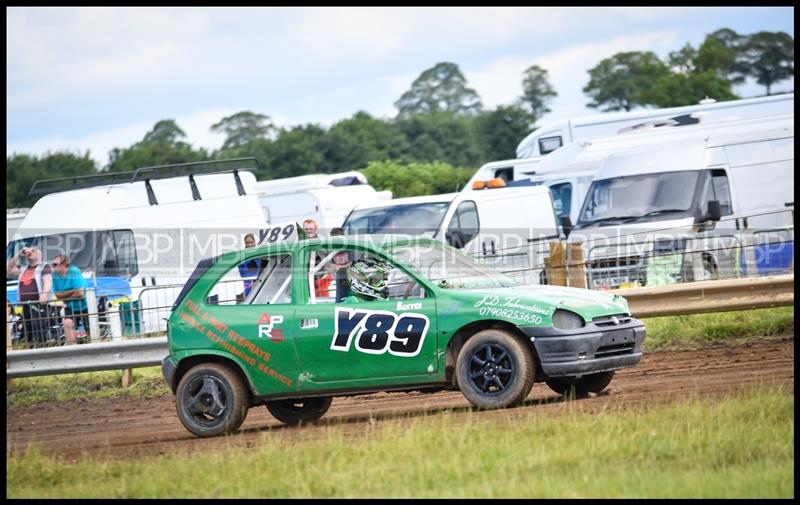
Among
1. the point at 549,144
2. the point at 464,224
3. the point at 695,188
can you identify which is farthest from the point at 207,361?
the point at 549,144

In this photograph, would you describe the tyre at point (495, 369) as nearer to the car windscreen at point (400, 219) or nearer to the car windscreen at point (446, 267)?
the car windscreen at point (446, 267)

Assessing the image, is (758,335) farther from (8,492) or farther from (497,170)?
(497,170)

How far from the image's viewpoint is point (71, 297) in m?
16.2

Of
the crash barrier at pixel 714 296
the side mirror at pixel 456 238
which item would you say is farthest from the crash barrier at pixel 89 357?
the side mirror at pixel 456 238

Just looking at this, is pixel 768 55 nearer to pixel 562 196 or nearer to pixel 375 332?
pixel 562 196

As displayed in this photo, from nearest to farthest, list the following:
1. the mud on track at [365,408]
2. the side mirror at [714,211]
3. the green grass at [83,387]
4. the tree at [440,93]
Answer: the mud on track at [365,408], the green grass at [83,387], the side mirror at [714,211], the tree at [440,93]

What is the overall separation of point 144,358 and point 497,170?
19.6m

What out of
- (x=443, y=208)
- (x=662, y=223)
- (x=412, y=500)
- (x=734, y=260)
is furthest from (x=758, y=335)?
(x=412, y=500)

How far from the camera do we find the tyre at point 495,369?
31.7 feet

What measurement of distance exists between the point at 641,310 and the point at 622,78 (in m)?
85.4

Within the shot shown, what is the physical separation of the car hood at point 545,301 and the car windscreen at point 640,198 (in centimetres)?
950

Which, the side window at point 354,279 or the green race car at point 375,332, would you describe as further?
the side window at point 354,279

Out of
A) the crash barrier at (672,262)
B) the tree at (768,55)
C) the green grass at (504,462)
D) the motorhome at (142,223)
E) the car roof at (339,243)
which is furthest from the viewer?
the tree at (768,55)

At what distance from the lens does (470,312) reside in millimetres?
9789
